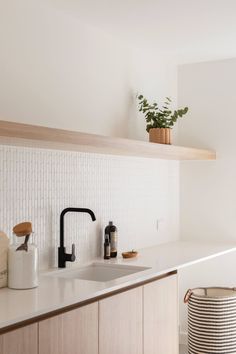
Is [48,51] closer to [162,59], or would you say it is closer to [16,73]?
[16,73]

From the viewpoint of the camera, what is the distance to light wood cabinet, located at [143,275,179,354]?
2.81 meters

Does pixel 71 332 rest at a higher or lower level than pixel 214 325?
higher

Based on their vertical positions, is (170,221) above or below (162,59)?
below

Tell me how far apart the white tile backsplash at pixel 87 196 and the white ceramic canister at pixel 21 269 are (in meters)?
0.29

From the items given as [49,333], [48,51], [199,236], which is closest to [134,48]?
[48,51]

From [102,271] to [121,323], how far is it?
0.57 metres

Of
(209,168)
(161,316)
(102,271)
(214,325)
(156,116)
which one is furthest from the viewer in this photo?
(209,168)

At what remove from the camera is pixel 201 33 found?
3.47 meters

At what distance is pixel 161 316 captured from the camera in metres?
2.97

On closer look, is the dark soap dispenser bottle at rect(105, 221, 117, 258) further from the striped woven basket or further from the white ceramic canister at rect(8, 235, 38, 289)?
the white ceramic canister at rect(8, 235, 38, 289)


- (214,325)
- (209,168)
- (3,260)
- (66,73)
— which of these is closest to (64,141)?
(3,260)

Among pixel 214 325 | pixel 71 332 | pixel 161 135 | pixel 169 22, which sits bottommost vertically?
pixel 214 325

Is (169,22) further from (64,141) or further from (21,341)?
(21,341)

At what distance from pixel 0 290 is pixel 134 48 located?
2178 millimetres
